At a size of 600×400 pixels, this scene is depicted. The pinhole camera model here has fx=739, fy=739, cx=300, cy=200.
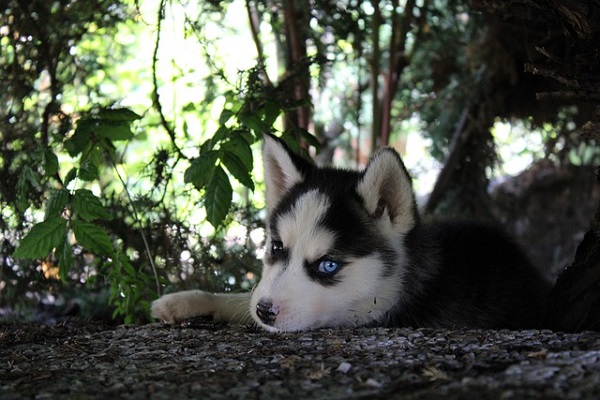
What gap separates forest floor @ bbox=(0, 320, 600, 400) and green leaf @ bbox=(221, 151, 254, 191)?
1.85 ft

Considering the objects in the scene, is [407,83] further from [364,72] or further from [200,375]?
[200,375]

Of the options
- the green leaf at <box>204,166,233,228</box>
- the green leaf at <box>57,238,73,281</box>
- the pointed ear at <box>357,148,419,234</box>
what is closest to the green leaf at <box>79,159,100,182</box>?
the green leaf at <box>57,238,73,281</box>

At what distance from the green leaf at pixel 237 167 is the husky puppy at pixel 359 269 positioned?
0.64 feet

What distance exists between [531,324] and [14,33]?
2.60 m

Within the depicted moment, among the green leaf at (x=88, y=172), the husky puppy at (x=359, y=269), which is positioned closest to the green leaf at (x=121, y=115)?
the green leaf at (x=88, y=172)

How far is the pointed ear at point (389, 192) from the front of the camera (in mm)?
2662

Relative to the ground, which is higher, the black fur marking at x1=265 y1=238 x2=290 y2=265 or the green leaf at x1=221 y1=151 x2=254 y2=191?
the green leaf at x1=221 y1=151 x2=254 y2=191

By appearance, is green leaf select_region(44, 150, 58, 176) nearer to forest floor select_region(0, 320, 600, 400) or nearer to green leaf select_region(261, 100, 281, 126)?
forest floor select_region(0, 320, 600, 400)

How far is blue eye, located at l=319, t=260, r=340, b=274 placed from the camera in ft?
8.50

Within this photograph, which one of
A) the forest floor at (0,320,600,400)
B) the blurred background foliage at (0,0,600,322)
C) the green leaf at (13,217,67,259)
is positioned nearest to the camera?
the forest floor at (0,320,600,400)

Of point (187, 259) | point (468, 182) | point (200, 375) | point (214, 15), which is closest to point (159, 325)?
point (187, 259)

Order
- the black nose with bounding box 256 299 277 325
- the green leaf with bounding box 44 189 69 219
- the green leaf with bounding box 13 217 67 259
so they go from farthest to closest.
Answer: the green leaf with bounding box 44 189 69 219 < the green leaf with bounding box 13 217 67 259 < the black nose with bounding box 256 299 277 325

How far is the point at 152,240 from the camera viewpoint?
352cm

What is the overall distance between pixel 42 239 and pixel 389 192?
1258 millimetres
